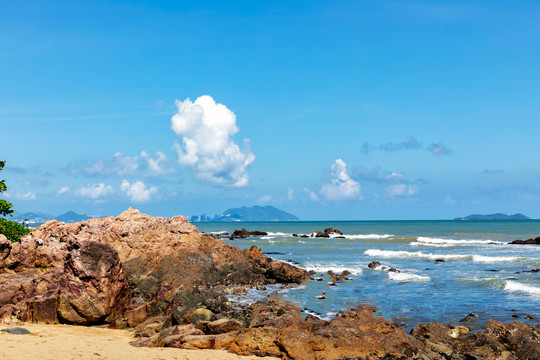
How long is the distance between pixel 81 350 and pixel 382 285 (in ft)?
71.0

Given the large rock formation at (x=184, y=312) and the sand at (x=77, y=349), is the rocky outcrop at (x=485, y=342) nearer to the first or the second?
the large rock formation at (x=184, y=312)

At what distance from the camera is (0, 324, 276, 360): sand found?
43.7 ft

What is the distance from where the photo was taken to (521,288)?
93.8 ft

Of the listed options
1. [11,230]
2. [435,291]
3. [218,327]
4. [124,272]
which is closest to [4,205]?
[11,230]

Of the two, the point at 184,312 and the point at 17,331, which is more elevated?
the point at 17,331

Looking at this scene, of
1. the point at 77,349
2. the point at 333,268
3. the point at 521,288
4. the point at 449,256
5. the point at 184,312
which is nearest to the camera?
the point at 77,349

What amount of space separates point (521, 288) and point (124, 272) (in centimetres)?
2283

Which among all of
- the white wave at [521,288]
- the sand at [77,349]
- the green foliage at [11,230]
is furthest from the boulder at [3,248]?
the white wave at [521,288]

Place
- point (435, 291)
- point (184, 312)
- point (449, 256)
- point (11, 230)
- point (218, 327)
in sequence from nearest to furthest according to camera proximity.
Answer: point (218, 327) → point (184, 312) → point (435, 291) → point (11, 230) → point (449, 256)

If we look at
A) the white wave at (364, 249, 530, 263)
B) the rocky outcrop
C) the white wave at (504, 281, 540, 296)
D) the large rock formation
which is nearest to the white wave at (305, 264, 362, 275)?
the large rock formation

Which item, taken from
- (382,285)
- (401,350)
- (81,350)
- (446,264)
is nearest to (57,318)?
(81,350)

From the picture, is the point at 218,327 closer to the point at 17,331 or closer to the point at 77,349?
the point at 77,349

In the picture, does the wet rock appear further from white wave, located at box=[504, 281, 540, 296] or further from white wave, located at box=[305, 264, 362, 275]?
white wave, located at box=[305, 264, 362, 275]

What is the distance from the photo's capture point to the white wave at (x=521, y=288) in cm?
2745
